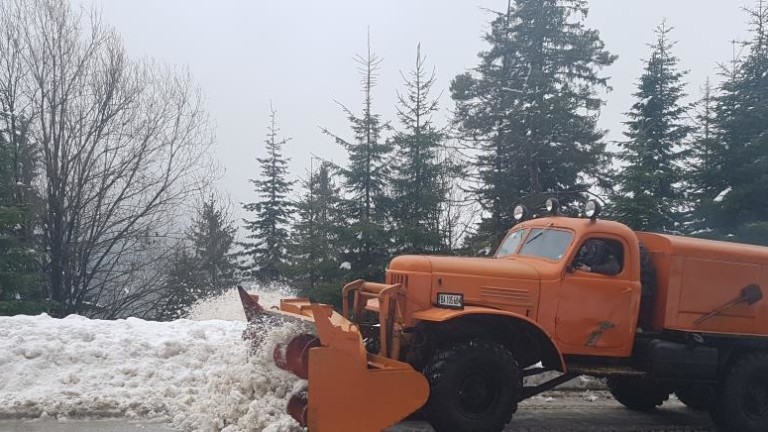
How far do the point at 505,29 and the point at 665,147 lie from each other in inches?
266

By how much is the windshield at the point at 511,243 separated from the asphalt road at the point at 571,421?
6.49 feet

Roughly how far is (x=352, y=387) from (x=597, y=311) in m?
2.95

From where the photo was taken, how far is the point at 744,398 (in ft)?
26.2

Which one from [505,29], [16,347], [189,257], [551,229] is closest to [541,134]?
[505,29]

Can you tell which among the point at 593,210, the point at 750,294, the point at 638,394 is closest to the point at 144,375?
the point at 593,210

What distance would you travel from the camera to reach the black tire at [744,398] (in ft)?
25.9

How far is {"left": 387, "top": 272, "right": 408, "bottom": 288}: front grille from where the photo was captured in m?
7.23

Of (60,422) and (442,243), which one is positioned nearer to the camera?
(60,422)

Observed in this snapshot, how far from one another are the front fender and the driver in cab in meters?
0.94

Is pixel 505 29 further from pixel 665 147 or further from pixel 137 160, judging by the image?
pixel 137 160

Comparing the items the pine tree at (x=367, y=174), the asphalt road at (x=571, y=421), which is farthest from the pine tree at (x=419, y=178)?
the asphalt road at (x=571, y=421)

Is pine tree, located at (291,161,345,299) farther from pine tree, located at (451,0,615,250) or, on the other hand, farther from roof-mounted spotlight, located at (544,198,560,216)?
roof-mounted spotlight, located at (544,198,560,216)

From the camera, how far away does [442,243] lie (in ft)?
65.7

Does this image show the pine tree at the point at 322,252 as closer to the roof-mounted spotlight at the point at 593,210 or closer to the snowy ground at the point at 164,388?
the snowy ground at the point at 164,388
